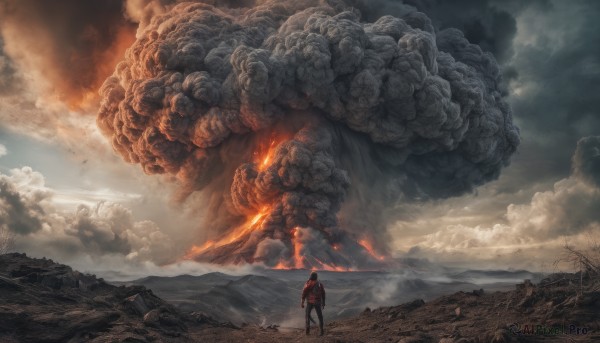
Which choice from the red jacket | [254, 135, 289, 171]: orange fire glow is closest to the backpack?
the red jacket

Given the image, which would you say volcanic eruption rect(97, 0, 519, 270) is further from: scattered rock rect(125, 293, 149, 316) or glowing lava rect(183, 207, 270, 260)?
scattered rock rect(125, 293, 149, 316)

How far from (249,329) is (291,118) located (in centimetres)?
4862

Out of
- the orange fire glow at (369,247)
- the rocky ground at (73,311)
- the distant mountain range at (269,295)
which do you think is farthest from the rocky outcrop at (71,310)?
the orange fire glow at (369,247)

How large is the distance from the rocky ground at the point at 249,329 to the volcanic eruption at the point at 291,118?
36.5 metres

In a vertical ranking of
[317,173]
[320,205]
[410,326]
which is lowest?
[410,326]

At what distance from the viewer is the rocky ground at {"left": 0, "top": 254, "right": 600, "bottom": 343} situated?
12.7m

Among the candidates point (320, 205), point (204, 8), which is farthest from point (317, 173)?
point (204, 8)

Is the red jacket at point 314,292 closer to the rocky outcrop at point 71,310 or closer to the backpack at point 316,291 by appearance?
the backpack at point 316,291

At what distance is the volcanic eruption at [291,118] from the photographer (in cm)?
5978

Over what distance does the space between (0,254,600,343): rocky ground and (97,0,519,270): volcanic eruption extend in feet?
120

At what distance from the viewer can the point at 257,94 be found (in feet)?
195

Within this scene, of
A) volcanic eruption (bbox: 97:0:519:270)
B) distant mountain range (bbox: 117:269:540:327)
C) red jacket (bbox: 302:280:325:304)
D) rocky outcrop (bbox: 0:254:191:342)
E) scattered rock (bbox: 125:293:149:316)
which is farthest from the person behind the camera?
volcanic eruption (bbox: 97:0:519:270)

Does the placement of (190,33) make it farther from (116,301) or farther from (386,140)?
(116,301)

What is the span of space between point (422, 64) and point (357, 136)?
1451cm
